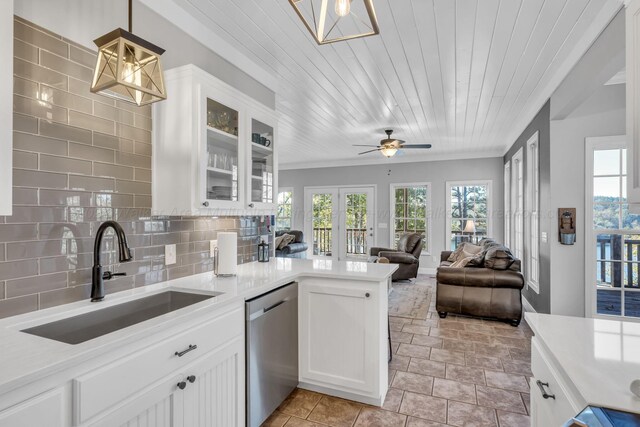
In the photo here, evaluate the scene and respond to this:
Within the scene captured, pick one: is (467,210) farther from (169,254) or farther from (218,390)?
(218,390)

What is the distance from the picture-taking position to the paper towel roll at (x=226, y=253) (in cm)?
218

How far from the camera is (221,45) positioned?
253cm

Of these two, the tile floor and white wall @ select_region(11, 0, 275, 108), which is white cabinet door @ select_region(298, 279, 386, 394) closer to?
the tile floor

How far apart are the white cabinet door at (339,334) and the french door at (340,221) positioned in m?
5.65

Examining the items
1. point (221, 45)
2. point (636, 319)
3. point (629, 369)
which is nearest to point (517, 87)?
point (636, 319)

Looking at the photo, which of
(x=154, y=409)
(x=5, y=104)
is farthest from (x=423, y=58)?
(x=154, y=409)

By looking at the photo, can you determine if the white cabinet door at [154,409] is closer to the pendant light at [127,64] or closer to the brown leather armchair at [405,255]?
the pendant light at [127,64]

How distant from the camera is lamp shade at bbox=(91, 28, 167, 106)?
4.42 feet

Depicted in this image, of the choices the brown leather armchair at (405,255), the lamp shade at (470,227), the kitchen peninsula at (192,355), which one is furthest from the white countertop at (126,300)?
the lamp shade at (470,227)

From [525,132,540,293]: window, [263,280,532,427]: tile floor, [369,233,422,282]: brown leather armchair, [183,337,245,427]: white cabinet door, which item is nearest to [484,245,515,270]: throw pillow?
[525,132,540,293]: window

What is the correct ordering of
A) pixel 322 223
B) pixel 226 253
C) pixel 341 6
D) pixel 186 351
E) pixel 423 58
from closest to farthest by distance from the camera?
pixel 341 6 → pixel 186 351 → pixel 226 253 → pixel 423 58 → pixel 322 223

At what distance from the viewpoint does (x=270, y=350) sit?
2.03 metres

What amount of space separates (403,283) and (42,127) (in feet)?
18.9

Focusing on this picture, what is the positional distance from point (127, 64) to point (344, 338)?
1.99m
